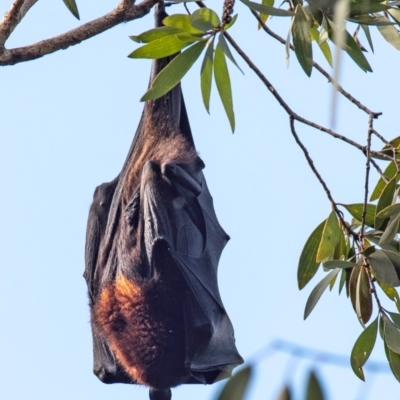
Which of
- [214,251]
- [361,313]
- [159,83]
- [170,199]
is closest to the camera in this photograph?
[159,83]

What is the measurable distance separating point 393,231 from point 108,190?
6.14 feet

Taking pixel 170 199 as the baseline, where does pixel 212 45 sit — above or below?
above

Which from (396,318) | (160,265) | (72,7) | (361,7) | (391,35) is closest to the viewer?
(361,7)

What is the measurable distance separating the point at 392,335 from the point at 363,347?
0.45ft

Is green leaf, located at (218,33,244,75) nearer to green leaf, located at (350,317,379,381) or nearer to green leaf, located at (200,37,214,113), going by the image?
green leaf, located at (200,37,214,113)

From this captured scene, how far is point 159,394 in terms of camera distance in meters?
3.78

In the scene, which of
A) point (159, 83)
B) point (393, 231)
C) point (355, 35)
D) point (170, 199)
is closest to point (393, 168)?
point (393, 231)

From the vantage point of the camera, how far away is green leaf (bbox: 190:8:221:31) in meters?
2.06

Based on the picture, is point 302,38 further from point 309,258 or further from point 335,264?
point 309,258

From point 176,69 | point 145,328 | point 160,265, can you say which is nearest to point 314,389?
point 176,69

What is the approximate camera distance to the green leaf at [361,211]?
2.58 metres

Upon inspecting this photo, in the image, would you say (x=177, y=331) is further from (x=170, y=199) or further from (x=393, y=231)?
(x=393, y=231)

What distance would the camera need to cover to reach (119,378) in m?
3.89

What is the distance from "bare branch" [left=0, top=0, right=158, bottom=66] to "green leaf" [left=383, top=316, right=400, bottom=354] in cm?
123
